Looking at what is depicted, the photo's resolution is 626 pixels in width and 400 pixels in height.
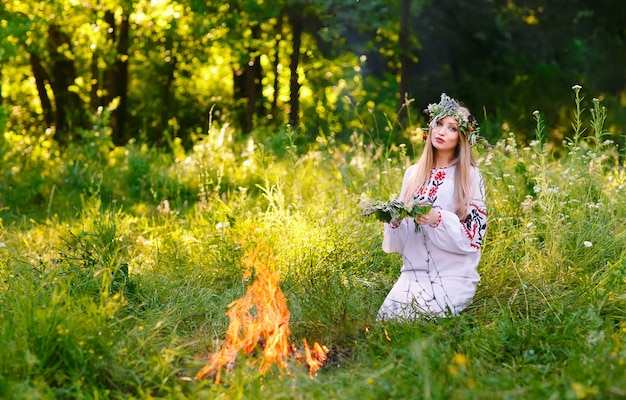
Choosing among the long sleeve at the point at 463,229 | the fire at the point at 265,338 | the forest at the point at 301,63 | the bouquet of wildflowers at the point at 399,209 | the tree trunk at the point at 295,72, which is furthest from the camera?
the forest at the point at 301,63

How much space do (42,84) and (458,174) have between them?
10.9 metres

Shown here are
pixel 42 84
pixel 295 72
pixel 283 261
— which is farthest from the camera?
pixel 42 84

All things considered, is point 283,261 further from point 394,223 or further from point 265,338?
point 265,338

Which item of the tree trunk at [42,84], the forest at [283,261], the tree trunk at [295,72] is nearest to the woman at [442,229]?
the forest at [283,261]

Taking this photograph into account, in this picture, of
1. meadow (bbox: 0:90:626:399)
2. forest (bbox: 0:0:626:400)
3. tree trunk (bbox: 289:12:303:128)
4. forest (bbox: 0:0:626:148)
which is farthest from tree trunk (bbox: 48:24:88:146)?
meadow (bbox: 0:90:626:399)

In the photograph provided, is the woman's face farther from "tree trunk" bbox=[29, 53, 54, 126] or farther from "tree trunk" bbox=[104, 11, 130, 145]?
"tree trunk" bbox=[29, 53, 54, 126]

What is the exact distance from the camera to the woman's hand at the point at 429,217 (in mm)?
4191

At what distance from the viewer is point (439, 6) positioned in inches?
554

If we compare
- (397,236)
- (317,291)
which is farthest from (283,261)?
(397,236)

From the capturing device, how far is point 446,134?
14.7ft

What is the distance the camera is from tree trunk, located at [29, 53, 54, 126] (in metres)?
13.2

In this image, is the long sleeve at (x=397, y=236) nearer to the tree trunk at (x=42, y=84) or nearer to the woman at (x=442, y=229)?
the woman at (x=442, y=229)

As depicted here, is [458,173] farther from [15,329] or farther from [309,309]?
[15,329]

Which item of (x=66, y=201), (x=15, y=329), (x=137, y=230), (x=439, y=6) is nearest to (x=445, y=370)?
(x=15, y=329)
